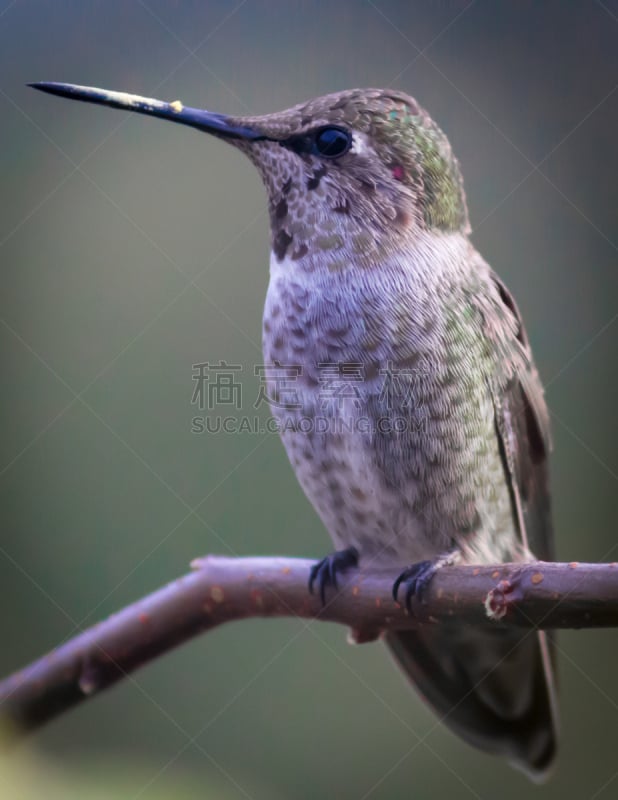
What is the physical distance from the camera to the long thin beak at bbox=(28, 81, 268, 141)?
105cm

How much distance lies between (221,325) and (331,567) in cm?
40

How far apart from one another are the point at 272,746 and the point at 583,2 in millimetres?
1218

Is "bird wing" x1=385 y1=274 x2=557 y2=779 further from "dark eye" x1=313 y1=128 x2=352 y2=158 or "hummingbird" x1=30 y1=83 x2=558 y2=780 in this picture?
"dark eye" x1=313 y1=128 x2=352 y2=158

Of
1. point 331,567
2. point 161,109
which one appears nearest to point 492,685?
point 331,567

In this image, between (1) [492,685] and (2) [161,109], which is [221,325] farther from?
(1) [492,685]

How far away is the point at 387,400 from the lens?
109 cm

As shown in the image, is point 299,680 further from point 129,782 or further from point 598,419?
point 598,419

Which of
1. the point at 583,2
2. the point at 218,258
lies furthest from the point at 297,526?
the point at 583,2

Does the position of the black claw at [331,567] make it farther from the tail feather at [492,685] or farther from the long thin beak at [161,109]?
the long thin beak at [161,109]

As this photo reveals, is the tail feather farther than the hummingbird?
Yes

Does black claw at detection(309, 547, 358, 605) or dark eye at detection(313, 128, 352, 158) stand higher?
dark eye at detection(313, 128, 352, 158)

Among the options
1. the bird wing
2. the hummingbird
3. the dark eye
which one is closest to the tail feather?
the bird wing

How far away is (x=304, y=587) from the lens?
111 cm

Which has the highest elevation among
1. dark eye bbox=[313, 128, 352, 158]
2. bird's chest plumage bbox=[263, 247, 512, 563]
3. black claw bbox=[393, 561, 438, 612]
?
dark eye bbox=[313, 128, 352, 158]
